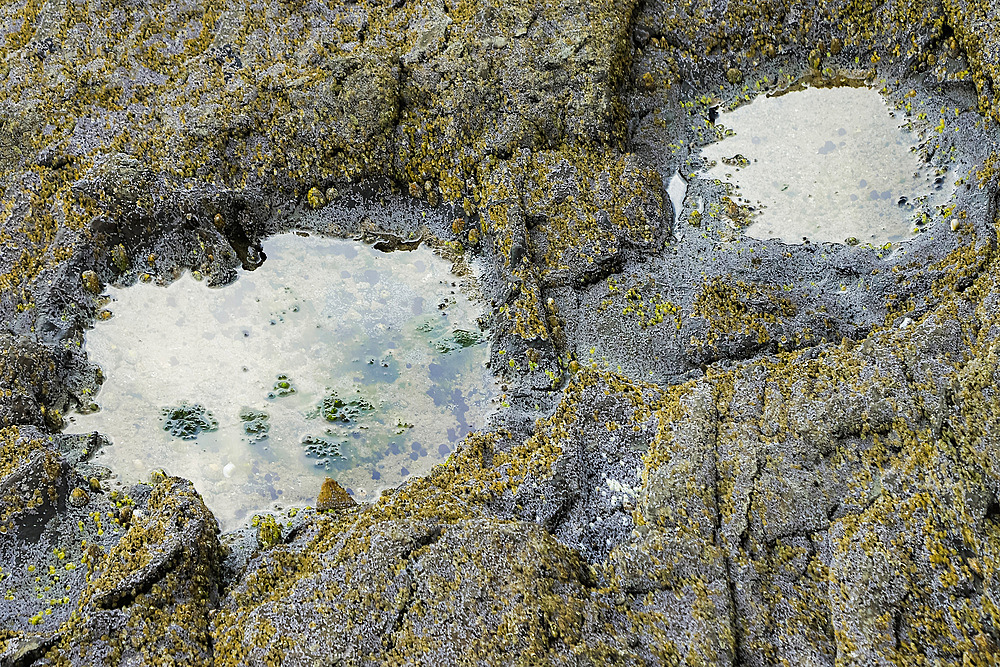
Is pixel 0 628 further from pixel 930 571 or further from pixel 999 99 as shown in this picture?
pixel 999 99

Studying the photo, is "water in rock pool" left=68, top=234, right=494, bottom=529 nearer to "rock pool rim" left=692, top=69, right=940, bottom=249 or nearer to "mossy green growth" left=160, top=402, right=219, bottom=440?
"mossy green growth" left=160, top=402, right=219, bottom=440

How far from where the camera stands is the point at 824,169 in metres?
A: 6.28

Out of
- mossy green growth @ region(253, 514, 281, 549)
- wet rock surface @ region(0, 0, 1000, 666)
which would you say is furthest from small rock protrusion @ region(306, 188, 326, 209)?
mossy green growth @ region(253, 514, 281, 549)

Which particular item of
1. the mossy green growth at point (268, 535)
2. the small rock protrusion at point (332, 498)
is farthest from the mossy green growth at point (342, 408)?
the mossy green growth at point (268, 535)

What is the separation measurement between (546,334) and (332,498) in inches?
80.3

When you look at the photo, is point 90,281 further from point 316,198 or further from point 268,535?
point 268,535

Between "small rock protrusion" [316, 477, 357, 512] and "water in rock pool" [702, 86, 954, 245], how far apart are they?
12.9 ft

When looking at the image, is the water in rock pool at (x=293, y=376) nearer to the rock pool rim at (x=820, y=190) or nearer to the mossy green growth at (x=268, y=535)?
the mossy green growth at (x=268, y=535)

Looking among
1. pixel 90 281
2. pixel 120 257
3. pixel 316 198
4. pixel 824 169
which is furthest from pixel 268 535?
pixel 824 169

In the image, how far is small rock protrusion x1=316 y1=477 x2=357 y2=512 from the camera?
5094mm

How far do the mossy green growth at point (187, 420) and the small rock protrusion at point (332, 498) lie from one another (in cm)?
114

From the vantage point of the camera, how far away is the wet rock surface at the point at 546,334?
13.2ft

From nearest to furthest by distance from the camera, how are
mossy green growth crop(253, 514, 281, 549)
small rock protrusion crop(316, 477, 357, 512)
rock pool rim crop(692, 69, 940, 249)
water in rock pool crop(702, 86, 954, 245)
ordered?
1. mossy green growth crop(253, 514, 281, 549)
2. small rock protrusion crop(316, 477, 357, 512)
3. rock pool rim crop(692, 69, 940, 249)
4. water in rock pool crop(702, 86, 954, 245)

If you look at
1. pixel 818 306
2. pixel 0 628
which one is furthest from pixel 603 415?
pixel 0 628
